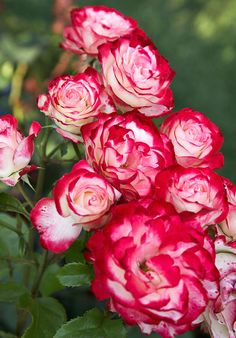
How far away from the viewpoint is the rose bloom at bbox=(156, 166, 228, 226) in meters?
0.49

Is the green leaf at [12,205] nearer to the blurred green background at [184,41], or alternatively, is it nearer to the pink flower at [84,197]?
the pink flower at [84,197]

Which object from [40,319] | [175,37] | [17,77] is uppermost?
[40,319]

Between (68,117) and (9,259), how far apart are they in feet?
0.59

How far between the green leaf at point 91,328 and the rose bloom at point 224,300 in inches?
3.1

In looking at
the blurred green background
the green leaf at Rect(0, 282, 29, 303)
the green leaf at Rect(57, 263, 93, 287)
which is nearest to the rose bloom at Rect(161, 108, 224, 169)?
the green leaf at Rect(57, 263, 93, 287)

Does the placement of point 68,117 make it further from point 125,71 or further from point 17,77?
point 17,77

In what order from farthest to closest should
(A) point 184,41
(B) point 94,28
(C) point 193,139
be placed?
(A) point 184,41 → (B) point 94,28 → (C) point 193,139

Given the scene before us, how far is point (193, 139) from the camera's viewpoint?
0.55 metres

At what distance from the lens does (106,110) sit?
0.57 metres

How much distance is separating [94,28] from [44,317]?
1.03ft

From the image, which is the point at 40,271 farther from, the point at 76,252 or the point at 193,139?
the point at 193,139

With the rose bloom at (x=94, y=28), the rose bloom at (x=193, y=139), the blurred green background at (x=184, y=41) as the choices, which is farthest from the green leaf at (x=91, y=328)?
the blurred green background at (x=184, y=41)

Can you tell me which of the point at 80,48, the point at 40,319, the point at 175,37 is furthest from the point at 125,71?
the point at 175,37

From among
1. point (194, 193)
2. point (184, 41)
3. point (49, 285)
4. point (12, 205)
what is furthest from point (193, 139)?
point (184, 41)
